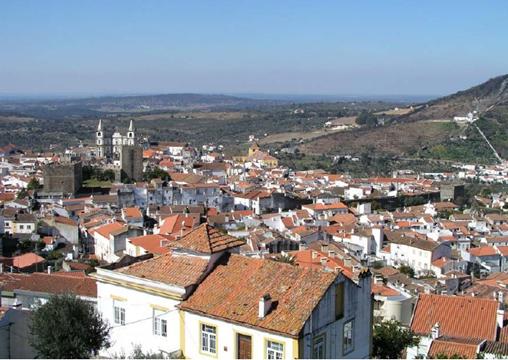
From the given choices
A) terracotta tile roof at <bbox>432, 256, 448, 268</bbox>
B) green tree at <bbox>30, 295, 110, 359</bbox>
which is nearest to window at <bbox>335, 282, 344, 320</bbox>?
green tree at <bbox>30, 295, 110, 359</bbox>

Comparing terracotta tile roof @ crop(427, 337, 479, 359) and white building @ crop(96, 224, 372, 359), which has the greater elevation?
white building @ crop(96, 224, 372, 359)

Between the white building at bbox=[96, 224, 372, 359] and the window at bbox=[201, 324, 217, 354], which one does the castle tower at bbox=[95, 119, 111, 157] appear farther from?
the window at bbox=[201, 324, 217, 354]

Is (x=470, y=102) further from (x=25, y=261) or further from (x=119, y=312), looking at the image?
(x=119, y=312)

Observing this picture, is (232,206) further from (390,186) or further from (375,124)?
(375,124)

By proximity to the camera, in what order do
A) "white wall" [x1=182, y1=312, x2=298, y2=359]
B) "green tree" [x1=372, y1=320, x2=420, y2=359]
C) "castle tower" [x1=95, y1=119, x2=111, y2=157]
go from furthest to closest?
"castle tower" [x1=95, y1=119, x2=111, y2=157], "green tree" [x1=372, y1=320, x2=420, y2=359], "white wall" [x1=182, y1=312, x2=298, y2=359]

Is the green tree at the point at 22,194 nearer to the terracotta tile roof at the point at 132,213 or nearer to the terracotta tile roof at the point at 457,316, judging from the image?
the terracotta tile roof at the point at 132,213

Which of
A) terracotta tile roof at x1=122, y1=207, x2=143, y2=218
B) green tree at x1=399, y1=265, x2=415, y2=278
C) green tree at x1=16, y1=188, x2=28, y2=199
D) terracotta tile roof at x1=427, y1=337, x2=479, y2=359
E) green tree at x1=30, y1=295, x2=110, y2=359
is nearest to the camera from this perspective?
green tree at x1=30, y1=295, x2=110, y2=359
